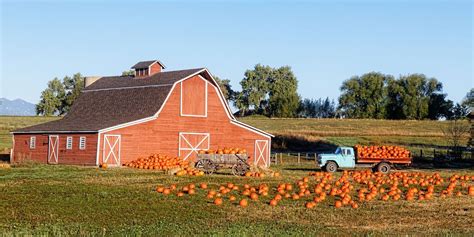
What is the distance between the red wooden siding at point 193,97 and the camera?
162 ft

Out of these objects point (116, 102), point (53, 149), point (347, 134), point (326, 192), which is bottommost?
point (326, 192)

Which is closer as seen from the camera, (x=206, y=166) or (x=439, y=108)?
(x=206, y=166)

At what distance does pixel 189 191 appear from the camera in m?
26.3

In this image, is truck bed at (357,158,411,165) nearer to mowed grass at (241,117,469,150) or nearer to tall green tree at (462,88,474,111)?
mowed grass at (241,117,469,150)

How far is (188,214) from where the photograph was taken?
21578mm

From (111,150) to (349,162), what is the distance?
14630 mm

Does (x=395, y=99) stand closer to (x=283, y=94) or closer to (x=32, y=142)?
(x=283, y=94)

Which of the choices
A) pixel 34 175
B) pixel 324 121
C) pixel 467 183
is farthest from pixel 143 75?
pixel 324 121

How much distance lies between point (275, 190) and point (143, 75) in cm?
3003

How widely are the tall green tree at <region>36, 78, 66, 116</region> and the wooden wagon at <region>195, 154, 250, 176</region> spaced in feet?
345

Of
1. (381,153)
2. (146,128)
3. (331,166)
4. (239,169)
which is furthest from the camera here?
(146,128)

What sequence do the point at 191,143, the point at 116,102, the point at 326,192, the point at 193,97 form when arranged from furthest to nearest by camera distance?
the point at 116,102 → the point at 193,97 → the point at 191,143 → the point at 326,192

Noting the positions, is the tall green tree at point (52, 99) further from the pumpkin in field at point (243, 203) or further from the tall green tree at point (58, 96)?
the pumpkin in field at point (243, 203)

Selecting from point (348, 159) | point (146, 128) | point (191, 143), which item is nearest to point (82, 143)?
point (146, 128)
